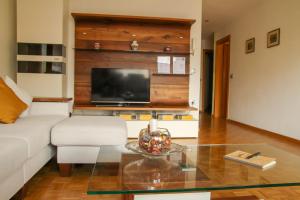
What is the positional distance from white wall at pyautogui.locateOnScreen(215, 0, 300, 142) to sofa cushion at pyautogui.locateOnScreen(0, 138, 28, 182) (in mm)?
3570

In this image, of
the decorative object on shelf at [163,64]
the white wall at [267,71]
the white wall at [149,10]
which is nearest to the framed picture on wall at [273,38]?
the white wall at [267,71]

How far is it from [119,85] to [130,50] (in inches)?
23.5

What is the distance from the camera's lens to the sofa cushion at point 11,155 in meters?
1.22

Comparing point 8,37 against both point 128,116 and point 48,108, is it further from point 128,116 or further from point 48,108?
point 128,116

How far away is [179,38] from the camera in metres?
4.14

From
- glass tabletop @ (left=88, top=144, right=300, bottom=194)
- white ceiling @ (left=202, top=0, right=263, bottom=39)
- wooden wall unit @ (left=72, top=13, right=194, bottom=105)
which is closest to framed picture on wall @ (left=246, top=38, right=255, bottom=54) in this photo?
white ceiling @ (left=202, top=0, right=263, bottom=39)

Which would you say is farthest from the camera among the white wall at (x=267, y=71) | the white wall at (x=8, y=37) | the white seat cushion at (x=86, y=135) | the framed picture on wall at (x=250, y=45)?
the framed picture on wall at (x=250, y=45)

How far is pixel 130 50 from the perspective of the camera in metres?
3.96

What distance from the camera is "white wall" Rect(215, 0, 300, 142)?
143 inches

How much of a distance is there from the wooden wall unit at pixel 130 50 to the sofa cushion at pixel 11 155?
2.57m

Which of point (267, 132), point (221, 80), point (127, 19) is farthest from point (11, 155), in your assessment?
point (221, 80)

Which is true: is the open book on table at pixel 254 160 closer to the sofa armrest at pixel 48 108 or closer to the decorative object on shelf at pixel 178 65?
the sofa armrest at pixel 48 108

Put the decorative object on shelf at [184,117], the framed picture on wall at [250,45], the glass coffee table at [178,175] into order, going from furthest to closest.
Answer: the framed picture on wall at [250,45] → the decorative object on shelf at [184,117] → the glass coffee table at [178,175]

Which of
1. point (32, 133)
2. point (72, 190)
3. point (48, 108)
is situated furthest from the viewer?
point (48, 108)
